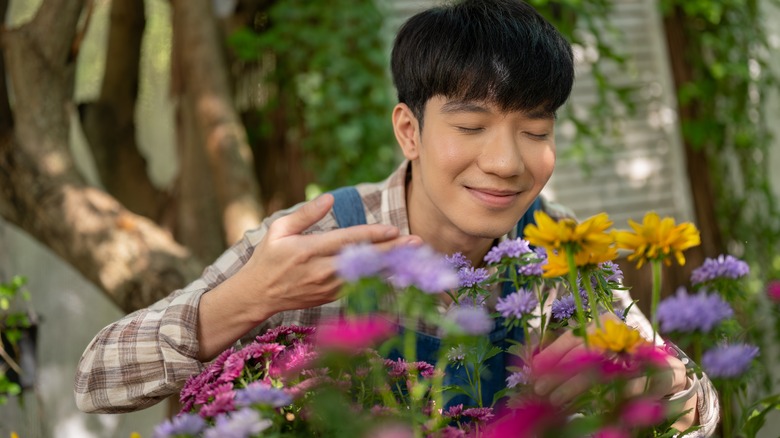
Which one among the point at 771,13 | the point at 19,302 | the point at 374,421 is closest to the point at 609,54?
the point at 771,13

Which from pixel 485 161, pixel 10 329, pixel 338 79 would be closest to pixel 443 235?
pixel 485 161

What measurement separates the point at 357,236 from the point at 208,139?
2008 millimetres

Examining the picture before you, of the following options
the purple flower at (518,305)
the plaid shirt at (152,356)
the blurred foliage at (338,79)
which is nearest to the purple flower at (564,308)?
the purple flower at (518,305)

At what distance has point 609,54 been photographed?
3117mm

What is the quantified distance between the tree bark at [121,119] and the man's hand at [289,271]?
2073mm

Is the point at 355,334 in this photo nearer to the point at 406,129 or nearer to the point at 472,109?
the point at 472,109

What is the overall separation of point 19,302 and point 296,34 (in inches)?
55.0

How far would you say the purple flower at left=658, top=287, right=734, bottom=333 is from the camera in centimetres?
70

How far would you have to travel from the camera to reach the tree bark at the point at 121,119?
3.20 m

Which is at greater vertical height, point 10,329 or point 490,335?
point 490,335

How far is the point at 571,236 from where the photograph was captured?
78 cm

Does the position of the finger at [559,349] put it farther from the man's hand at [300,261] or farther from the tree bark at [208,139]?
the tree bark at [208,139]

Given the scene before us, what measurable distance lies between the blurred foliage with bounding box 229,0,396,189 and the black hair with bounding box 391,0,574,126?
57.2 inches

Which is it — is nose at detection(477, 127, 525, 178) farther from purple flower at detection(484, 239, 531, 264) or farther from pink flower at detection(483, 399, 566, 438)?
pink flower at detection(483, 399, 566, 438)
